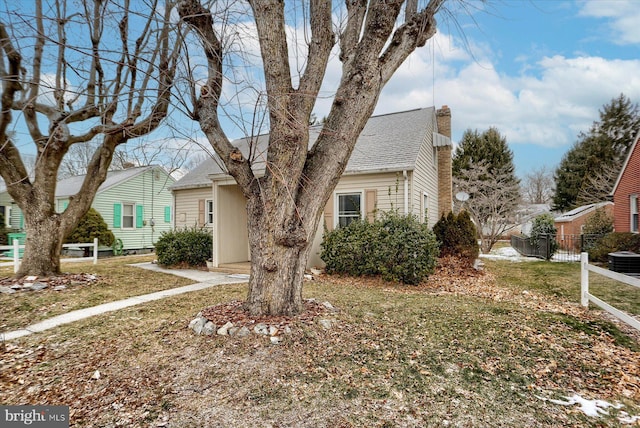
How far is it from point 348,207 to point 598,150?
2776 centimetres

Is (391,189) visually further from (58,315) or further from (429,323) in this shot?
(58,315)

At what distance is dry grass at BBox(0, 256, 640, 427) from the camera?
253cm

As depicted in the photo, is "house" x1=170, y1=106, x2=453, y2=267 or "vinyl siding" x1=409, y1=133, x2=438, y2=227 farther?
"vinyl siding" x1=409, y1=133, x2=438, y2=227

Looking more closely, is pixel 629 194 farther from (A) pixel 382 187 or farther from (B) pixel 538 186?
(B) pixel 538 186

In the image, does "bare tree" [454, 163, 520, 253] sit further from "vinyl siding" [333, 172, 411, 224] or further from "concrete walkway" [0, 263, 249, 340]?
"concrete walkway" [0, 263, 249, 340]

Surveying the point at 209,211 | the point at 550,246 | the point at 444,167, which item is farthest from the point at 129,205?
the point at 550,246

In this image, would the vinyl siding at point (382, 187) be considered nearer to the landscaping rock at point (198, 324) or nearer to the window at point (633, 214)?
the landscaping rock at point (198, 324)

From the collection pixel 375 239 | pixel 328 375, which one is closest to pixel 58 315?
pixel 328 375

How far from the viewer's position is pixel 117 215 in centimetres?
1789

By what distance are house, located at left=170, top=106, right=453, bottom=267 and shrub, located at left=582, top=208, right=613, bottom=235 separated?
9357mm

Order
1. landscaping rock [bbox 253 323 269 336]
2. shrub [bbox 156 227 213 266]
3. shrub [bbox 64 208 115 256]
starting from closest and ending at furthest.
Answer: landscaping rock [bbox 253 323 269 336]
shrub [bbox 156 227 213 266]
shrub [bbox 64 208 115 256]

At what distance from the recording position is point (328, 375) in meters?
3.06

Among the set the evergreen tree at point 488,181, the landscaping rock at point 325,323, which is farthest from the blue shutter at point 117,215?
the evergreen tree at point 488,181

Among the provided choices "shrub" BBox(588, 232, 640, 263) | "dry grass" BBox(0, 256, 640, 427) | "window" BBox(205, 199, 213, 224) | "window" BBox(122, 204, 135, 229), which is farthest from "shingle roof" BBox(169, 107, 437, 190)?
"shrub" BBox(588, 232, 640, 263)
